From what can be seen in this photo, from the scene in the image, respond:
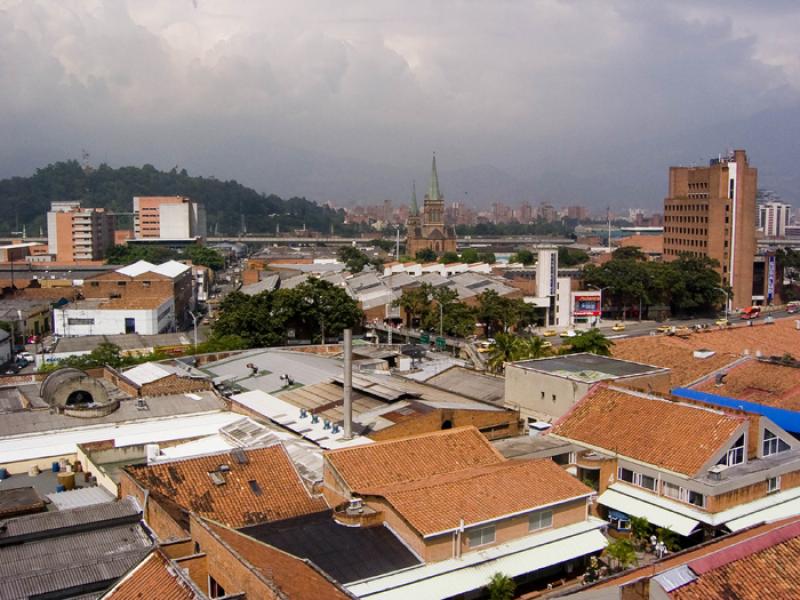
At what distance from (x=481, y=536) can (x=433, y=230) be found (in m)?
114

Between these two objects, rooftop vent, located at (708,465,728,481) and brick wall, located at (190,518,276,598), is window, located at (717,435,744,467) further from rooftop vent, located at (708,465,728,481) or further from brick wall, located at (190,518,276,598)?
brick wall, located at (190,518,276,598)

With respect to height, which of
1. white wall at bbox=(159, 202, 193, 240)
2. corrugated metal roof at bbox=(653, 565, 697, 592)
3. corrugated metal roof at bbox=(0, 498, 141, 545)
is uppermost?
white wall at bbox=(159, 202, 193, 240)

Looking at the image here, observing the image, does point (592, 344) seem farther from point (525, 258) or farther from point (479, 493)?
point (525, 258)

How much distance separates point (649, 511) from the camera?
1811 centimetres

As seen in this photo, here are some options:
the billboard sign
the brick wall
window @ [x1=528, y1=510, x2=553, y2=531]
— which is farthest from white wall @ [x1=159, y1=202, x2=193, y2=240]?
the brick wall

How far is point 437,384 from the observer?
29.6 m

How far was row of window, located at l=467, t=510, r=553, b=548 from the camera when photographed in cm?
1477

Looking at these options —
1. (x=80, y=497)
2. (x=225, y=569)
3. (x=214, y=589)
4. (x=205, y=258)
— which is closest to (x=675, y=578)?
(x=225, y=569)

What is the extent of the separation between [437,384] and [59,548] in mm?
17107

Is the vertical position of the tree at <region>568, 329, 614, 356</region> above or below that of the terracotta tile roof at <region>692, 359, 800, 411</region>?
above

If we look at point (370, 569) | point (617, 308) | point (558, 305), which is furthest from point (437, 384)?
point (617, 308)

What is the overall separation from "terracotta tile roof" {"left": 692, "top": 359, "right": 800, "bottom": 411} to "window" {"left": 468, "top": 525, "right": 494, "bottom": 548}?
47.7ft

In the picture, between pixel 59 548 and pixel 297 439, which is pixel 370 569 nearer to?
pixel 59 548

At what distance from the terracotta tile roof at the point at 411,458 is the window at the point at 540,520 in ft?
7.86
